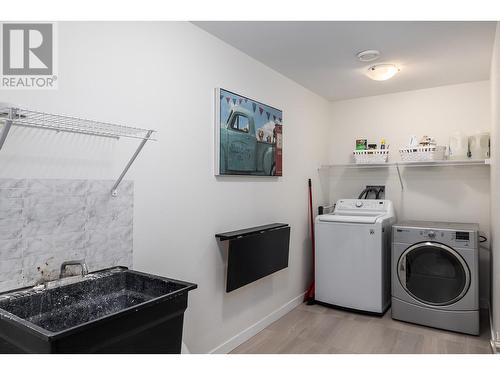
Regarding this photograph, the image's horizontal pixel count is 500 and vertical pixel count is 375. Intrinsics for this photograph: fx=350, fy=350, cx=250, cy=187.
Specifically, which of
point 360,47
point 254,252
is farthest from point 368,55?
point 254,252

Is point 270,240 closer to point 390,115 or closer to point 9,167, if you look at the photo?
point 9,167

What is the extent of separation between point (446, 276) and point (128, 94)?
9.75 ft

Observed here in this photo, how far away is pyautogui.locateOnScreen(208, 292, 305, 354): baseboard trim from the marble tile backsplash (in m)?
1.13

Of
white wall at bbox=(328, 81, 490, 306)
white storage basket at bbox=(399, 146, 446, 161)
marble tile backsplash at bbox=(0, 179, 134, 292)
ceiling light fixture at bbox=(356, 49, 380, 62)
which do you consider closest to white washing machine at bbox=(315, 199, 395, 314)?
white wall at bbox=(328, 81, 490, 306)

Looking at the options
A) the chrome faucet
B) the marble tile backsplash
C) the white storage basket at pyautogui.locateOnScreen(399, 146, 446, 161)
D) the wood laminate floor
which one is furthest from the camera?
the white storage basket at pyautogui.locateOnScreen(399, 146, 446, 161)

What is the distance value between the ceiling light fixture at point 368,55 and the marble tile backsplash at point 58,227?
6.66 ft

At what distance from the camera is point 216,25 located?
2.30m

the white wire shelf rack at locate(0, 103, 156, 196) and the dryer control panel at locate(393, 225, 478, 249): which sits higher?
the white wire shelf rack at locate(0, 103, 156, 196)

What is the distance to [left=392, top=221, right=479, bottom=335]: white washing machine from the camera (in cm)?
295

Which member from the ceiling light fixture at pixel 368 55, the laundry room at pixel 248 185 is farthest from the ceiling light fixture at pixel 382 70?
the ceiling light fixture at pixel 368 55

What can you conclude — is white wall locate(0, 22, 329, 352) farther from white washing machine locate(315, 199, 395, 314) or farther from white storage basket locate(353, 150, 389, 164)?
white storage basket locate(353, 150, 389, 164)
